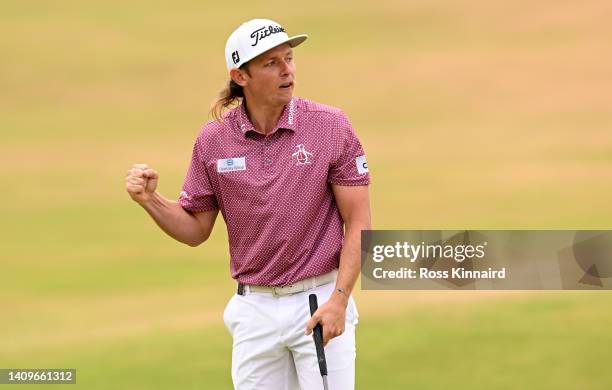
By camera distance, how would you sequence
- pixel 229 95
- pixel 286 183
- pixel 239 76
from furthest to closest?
pixel 229 95, pixel 239 76, pixel 286 183

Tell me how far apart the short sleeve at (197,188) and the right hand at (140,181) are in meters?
0.27

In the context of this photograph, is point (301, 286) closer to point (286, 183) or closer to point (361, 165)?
point (286, 183)

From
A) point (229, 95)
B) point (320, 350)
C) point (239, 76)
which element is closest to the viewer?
point (320, 350)

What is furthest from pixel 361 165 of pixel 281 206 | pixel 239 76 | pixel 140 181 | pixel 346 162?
pixel 140 181

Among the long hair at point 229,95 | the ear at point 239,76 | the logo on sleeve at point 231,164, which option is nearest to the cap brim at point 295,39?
the ear at point 239,76

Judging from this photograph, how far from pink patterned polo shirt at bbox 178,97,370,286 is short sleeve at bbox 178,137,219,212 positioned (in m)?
0.04

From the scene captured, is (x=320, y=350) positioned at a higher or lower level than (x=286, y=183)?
lower

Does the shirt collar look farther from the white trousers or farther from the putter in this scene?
the putter

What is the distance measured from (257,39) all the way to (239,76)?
192mm

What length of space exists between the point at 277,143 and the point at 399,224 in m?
4.46

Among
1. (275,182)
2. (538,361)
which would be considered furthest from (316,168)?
(538,361)

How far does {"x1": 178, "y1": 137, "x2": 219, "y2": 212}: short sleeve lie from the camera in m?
5.22

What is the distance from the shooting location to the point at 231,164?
5.11m

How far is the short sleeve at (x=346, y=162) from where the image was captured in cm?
502
